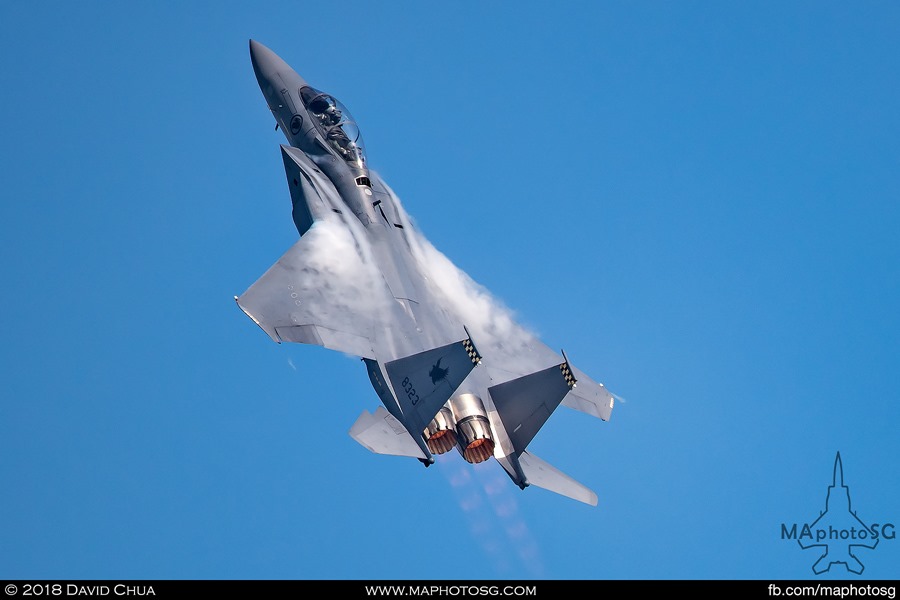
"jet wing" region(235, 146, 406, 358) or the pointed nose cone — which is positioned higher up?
the pointed nose cone

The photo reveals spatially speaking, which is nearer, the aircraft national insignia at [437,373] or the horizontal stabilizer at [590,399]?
the aircraft national insignia at [437,373]

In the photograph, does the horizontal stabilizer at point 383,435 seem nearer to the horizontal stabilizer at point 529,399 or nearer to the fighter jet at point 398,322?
the fighter jet at point 398,322

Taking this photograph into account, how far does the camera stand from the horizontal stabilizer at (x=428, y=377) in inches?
863

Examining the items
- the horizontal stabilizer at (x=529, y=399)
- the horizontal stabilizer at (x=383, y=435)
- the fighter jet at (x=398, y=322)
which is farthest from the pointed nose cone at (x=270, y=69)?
the horizontal stabilizer at (x=529, y=399)

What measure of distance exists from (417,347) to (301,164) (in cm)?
637

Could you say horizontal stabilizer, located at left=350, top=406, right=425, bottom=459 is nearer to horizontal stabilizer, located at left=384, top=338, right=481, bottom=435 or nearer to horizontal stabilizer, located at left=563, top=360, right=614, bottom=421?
horizontal stabilizer, located at left=384, top=338, right=481, bottom=435

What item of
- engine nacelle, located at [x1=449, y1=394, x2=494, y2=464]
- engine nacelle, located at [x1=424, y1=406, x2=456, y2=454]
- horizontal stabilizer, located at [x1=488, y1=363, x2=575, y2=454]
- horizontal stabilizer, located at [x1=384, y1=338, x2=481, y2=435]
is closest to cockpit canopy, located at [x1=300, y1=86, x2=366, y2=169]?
engine nacelle, located at [x1=449, y1=394, x2=494, y2=464]

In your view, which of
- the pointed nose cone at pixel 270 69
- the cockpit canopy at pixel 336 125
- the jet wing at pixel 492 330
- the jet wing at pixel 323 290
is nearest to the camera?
the jet wing at pixel 323 290

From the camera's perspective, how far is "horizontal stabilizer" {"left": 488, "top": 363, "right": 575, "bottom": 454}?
75.6 feet

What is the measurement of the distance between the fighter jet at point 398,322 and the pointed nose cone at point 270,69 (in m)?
1.22

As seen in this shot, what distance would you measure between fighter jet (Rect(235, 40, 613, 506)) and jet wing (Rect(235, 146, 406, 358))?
1.1 inches
